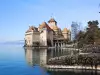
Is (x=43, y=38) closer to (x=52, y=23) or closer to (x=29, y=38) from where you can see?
(x=29, y=38)

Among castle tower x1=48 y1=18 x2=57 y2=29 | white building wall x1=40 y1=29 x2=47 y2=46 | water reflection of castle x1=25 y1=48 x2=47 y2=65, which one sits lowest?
water reflection of castle x1=25 y1=48 x2=47 y2=65

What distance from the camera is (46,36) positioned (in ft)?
423

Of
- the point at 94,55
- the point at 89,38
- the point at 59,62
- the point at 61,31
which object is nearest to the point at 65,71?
the point at 59,62

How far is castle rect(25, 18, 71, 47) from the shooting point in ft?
429

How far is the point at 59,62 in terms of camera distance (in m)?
36.6

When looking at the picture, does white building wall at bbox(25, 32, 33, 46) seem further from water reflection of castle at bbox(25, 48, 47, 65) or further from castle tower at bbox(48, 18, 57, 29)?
water reflection of castle at bbox(25, 48, 47, 65)

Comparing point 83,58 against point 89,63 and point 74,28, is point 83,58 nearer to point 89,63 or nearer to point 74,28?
point 89,63

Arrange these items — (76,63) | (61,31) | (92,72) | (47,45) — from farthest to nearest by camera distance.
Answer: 1. (61,31)
2. (47,45)
3. (76,63)
4. (92,72)

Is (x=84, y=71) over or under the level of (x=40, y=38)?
under

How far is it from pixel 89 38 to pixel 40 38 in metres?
58.8

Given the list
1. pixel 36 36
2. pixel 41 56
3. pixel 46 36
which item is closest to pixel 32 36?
pixel 36 36

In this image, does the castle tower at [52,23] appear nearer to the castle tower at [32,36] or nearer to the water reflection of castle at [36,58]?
the castle tower at [32,36]

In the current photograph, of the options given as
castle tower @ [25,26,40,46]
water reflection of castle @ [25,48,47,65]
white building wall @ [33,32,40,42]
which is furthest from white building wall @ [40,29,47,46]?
water reflection of castle @ [25,48,47,65]

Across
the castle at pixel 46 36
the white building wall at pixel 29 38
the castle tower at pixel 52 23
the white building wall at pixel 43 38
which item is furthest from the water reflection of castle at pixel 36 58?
the castle tower at pixel 52 23
